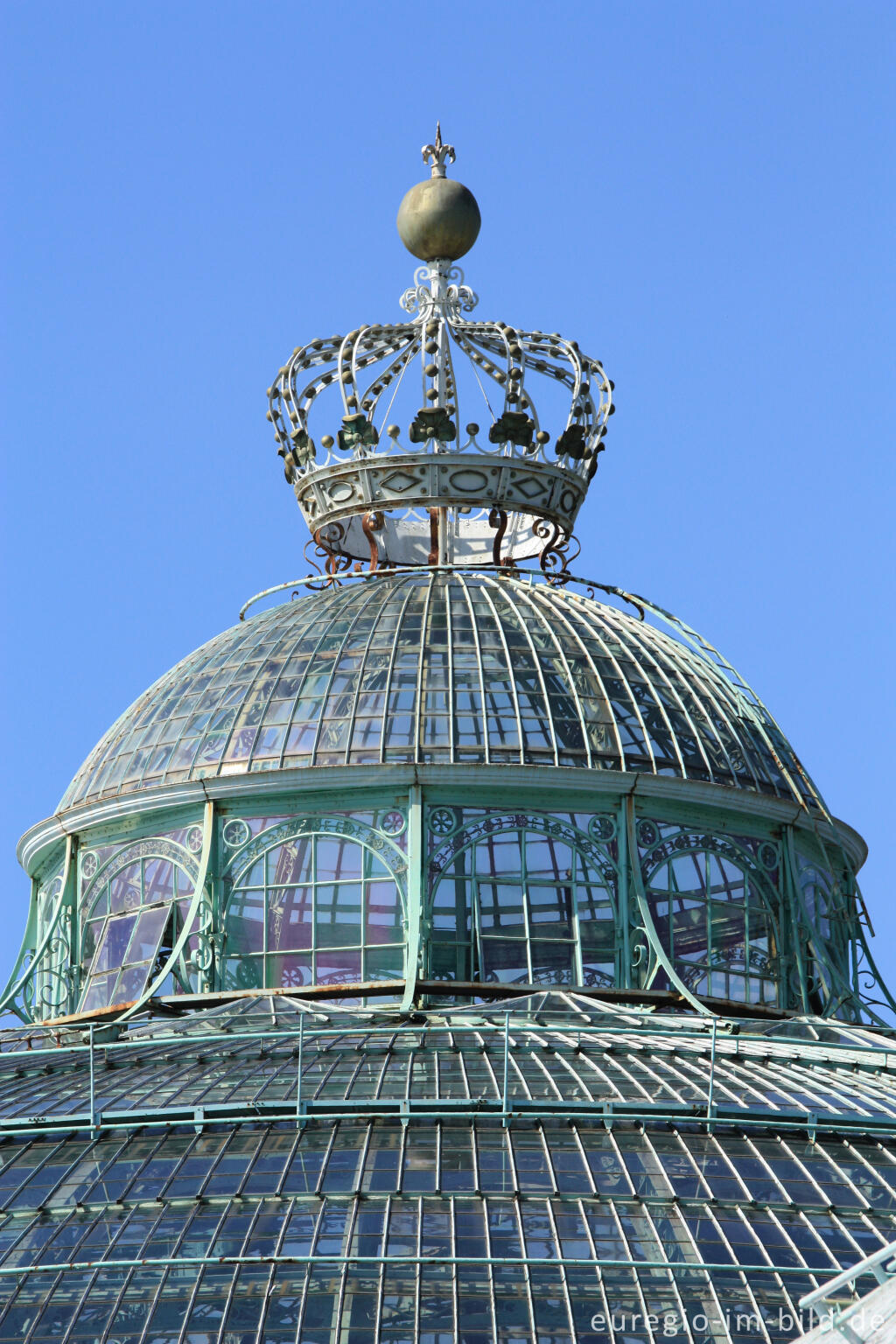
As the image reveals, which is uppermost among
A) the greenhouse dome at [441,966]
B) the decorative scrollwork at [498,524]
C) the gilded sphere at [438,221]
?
the gilded sphere at [438,221]

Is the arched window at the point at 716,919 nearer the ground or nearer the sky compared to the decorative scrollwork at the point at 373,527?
nearer the ground

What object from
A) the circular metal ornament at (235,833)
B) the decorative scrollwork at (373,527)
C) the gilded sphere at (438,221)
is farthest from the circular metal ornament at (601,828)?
the gilded sphere at (438,221)

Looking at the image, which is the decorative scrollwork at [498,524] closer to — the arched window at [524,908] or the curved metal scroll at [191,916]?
the arched window at [524,908]

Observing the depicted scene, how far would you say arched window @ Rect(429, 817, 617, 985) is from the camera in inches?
1606

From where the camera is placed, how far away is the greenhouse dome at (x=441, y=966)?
2986 cm

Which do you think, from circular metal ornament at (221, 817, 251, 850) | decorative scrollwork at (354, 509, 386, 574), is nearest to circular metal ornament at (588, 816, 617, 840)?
circular metal ornament at (221, 817, 251, 850)

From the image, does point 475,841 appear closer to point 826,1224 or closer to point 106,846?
point 106,846

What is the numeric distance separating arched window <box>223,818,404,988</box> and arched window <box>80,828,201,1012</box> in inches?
40.3

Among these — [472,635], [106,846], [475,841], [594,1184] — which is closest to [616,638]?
[472,635]

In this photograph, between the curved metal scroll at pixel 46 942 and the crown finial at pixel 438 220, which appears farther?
the crown finial at pixel 438 220

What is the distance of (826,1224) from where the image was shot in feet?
101

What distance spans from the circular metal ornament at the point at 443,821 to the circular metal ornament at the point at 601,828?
2.12 m

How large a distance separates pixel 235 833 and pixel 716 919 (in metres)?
7.52

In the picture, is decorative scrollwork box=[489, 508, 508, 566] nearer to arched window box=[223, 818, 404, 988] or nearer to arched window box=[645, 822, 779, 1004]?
arched window box=[645, 822, 779, 1004]
